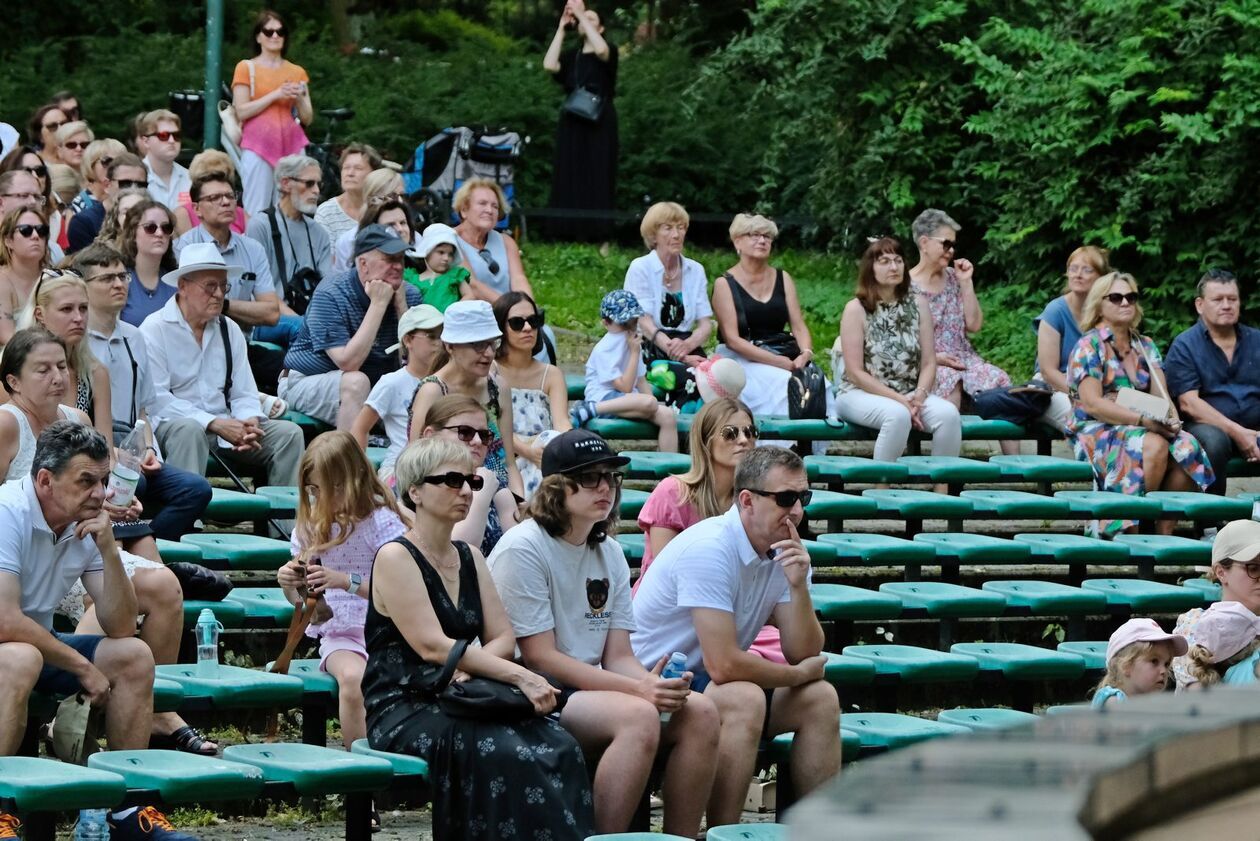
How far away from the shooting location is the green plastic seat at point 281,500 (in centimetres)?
Answer: 820

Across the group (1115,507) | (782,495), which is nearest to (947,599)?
(782,495)

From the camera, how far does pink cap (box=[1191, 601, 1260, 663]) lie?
682 centimetres

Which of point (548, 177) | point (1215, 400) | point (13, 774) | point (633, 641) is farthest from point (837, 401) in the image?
point (548, 177)

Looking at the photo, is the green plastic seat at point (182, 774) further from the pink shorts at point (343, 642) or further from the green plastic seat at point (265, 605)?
the green plastic seat at point (265, 605)

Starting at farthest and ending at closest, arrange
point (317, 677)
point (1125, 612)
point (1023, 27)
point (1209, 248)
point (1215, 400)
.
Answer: point (1023, 27) < point (1209, 248) < point (1215, 400) < point (1125, 612) < point (317, 677)

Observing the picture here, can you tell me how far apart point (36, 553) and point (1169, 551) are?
211 inches

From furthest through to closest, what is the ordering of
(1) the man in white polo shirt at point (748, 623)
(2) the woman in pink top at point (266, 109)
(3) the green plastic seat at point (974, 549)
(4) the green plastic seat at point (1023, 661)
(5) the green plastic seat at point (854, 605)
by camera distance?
(2) the woman in pink top at point (266, 109) → (3) the green plastic seat at point (974, 549) → (5) the green plastic seat at point (854, 605) → (4) the green plastic seat at point (1023, 661) → (1) the man in white polo shirt at point (748, 623)

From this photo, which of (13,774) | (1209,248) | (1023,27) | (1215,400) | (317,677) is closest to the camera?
(13,774)

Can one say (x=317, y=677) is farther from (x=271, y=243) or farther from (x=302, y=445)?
(x=271, y=243)

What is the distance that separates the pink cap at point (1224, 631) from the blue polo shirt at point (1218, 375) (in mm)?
4003

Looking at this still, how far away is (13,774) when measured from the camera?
515 cm

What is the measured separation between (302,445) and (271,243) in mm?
2193

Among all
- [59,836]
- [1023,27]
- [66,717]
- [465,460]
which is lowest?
[59,836]

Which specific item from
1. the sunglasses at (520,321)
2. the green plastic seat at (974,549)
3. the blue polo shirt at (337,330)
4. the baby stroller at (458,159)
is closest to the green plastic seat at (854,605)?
the green plastic seat at (974,549)
